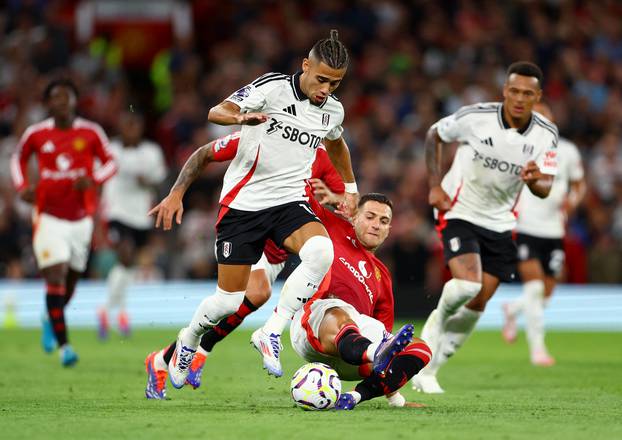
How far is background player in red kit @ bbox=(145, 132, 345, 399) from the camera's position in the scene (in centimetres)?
827

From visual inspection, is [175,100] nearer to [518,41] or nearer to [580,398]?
[518,41]

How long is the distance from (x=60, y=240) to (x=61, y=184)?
0.58 metres

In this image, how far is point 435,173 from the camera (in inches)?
386

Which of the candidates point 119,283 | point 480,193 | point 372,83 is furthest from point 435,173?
point 372,83

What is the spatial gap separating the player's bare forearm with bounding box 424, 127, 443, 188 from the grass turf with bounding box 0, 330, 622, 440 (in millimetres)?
1699

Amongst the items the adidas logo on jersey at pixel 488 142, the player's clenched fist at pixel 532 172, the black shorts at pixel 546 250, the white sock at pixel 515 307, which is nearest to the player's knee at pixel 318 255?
the player's clenched fist at pixel 532 172

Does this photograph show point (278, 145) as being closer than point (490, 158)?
Yes

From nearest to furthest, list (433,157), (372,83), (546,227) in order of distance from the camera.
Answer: (433,157) < (546,227) < (372,83)

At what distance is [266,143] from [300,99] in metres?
0.37

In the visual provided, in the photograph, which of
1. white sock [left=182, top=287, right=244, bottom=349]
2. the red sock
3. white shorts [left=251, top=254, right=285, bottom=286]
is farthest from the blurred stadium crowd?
white sock [left=182, top=287, right=244, bottom=349]

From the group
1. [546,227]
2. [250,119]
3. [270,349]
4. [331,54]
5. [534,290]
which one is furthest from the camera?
[546,227]

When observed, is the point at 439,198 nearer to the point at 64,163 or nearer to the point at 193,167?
the point at 193,167

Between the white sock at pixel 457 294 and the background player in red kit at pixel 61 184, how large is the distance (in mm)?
4046

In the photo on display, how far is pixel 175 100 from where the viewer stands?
21.4m
